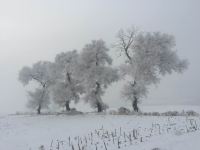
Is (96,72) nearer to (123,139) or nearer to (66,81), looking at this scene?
(66,81)

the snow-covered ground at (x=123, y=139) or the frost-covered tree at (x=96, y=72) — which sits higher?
the frost-covered tree at (x=96, y=72)

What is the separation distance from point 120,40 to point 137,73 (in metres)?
7.72

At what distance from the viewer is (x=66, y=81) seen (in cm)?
5459

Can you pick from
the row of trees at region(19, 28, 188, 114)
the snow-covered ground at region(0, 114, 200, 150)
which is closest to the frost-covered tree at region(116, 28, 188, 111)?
the row of trees at region(19, 28, 188, 114)

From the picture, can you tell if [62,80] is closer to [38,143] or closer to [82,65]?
[82,65]

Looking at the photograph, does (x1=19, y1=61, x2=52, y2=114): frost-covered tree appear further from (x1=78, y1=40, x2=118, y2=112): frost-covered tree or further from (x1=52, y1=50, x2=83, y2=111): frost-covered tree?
(x1=78, y1=40, x2=118, y2=112): frost-covered tree

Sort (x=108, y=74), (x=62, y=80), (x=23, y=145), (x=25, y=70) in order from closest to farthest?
1. (x=23, y=145)
2. (x=108, y=74)
3. (x=62, y=80)
4. (x=25, y=70)

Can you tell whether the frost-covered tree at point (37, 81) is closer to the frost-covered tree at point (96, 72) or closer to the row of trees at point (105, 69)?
the row of trees at point (105, 69)

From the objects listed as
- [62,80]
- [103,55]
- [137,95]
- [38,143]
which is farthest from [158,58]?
[38,143]

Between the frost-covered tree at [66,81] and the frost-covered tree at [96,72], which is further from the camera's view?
the frost-covered tree at [66,81]

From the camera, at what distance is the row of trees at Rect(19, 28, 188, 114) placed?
46000mm

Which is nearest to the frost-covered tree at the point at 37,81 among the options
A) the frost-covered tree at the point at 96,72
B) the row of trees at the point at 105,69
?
the row of trees at the point at 105,69

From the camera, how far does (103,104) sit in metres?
52.1

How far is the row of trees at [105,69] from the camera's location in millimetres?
46000
